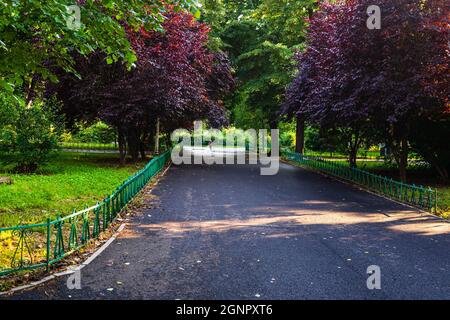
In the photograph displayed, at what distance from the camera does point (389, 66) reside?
15.8 meters

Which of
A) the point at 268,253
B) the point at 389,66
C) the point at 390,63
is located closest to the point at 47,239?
the point at 268,253

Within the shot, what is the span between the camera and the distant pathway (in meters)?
5.94

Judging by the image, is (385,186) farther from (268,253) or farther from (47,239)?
(47,239)

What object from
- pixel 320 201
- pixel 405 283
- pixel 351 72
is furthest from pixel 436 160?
pixel 405 283

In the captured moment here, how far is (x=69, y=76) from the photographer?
2181 centimetres

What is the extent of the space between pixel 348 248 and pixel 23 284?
5762mm

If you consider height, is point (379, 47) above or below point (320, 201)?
above

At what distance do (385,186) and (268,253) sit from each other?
30.8ft

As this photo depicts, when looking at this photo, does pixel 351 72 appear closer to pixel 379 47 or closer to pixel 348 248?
pixel 379 47

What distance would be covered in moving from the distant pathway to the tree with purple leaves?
426 cm

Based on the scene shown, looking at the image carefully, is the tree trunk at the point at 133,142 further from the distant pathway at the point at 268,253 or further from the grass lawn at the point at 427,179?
the grass lawn at the point at 427,179

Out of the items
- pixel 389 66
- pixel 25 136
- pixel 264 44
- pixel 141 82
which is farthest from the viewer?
pixel 264 44

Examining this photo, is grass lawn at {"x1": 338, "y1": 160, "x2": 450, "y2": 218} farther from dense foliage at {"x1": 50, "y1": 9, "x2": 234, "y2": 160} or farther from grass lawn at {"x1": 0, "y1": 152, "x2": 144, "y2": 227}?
dense foliage at {"x1": 50, "y1": 9, "x2": 234, "y2": 160}

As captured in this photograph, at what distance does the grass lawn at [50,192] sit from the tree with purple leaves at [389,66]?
388 inches
